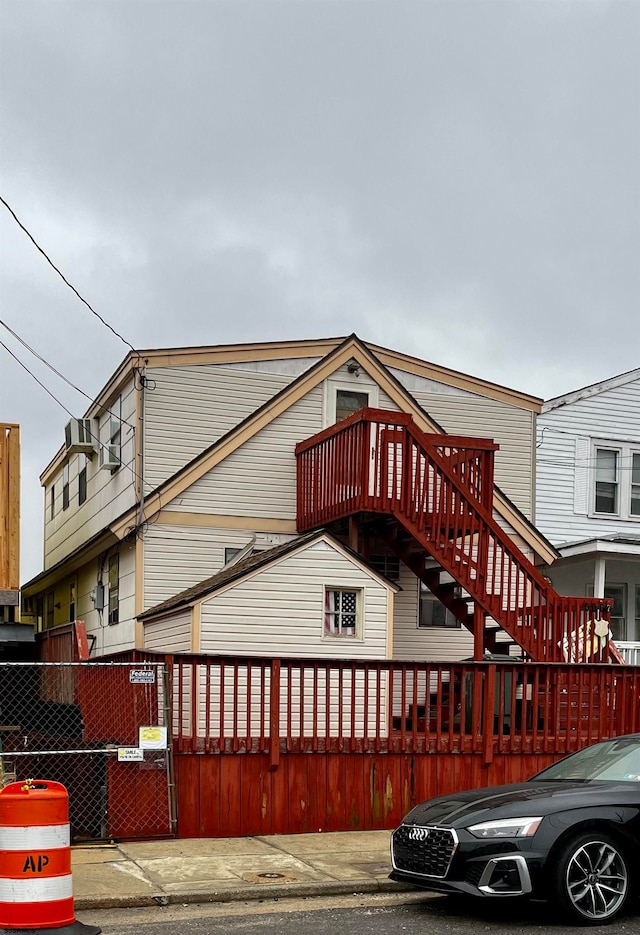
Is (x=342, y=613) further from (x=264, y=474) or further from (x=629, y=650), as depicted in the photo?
(x=629, y=650)

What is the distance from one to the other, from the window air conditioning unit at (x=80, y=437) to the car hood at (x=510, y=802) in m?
13.6

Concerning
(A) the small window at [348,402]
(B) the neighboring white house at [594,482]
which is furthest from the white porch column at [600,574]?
(A) the small window at [348,402]

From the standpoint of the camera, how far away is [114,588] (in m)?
20.6

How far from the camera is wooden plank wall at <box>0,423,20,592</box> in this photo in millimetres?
16281

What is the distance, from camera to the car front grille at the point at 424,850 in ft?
28.5

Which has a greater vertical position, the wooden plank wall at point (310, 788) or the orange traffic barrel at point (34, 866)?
the orange traffic barrel at point (34, 866)

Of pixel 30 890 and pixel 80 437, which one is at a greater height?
pixel 80 437

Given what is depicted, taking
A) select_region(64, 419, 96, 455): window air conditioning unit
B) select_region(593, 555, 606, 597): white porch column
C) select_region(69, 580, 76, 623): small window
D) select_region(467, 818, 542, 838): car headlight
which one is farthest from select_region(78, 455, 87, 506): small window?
select_region(467, 818, 542, 838): car headlight

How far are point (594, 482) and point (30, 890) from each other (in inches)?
718

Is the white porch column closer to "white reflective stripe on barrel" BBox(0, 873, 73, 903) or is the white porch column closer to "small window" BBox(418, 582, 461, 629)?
"small window" BBox(418, 582, 461, 629)

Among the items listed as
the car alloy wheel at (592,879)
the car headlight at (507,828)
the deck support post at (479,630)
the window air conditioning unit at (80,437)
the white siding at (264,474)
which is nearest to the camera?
the car alloy wheel at (592,879)

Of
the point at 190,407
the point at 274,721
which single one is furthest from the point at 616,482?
the point at 274,721

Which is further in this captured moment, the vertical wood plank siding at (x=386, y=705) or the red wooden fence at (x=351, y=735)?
the vertical wood plank siding at (x=386, y=705)

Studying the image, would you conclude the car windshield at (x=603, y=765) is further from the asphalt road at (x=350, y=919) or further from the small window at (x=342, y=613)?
the small window at (x=342, y=613)
